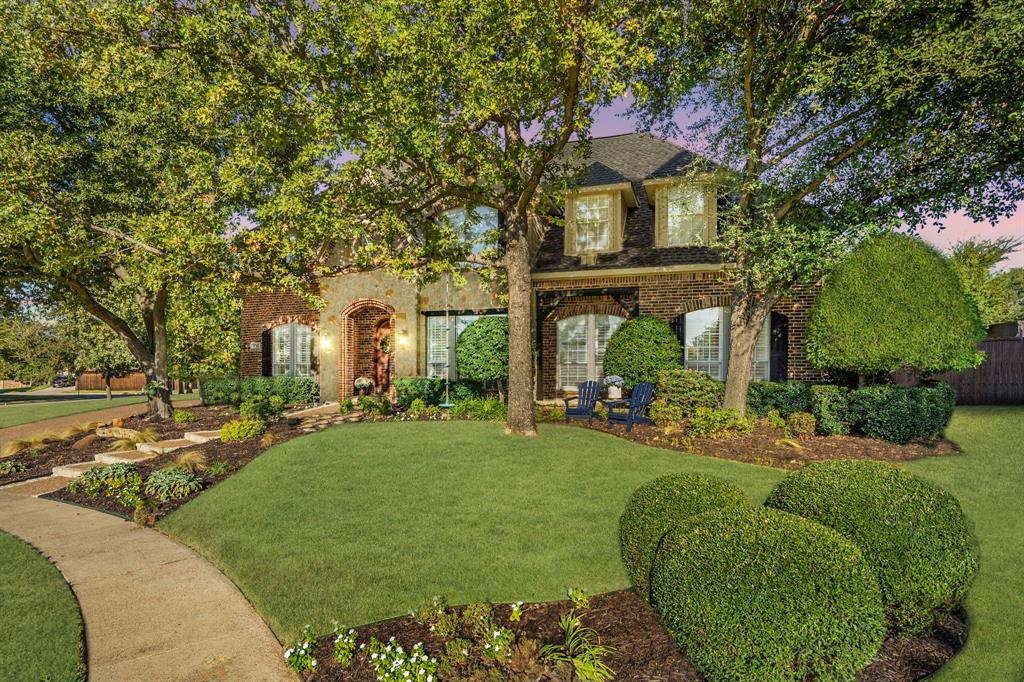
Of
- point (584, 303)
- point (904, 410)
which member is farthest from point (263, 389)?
point (904, 410)

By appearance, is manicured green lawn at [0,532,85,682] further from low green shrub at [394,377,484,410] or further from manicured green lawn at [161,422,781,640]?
low green shrub at [394,377,484,410]

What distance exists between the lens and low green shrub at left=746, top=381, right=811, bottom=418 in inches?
455

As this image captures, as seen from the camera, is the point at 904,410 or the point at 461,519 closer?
the point at 461,519

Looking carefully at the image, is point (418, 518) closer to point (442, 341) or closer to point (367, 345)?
point (442, 341)

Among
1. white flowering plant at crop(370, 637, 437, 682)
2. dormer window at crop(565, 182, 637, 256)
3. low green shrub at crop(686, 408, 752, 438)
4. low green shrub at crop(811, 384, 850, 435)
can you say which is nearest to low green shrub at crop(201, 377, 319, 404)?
dormer window at crop(565, 182, 637, 256)

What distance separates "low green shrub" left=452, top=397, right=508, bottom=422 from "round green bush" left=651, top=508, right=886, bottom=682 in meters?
8.81

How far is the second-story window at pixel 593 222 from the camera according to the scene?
15220mm

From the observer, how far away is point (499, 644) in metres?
3.47

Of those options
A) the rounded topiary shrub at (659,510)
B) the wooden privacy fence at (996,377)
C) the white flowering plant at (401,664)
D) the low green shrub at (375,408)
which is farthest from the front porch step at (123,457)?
the wooden privacy fence at (996,377)

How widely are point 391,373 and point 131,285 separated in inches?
312

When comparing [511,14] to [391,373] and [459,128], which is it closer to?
[459,128]

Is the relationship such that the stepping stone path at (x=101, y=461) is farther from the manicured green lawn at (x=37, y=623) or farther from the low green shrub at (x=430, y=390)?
the low green shrub at (x=430, y=390)

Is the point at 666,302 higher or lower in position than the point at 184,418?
higher

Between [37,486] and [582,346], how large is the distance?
41.1 feet
